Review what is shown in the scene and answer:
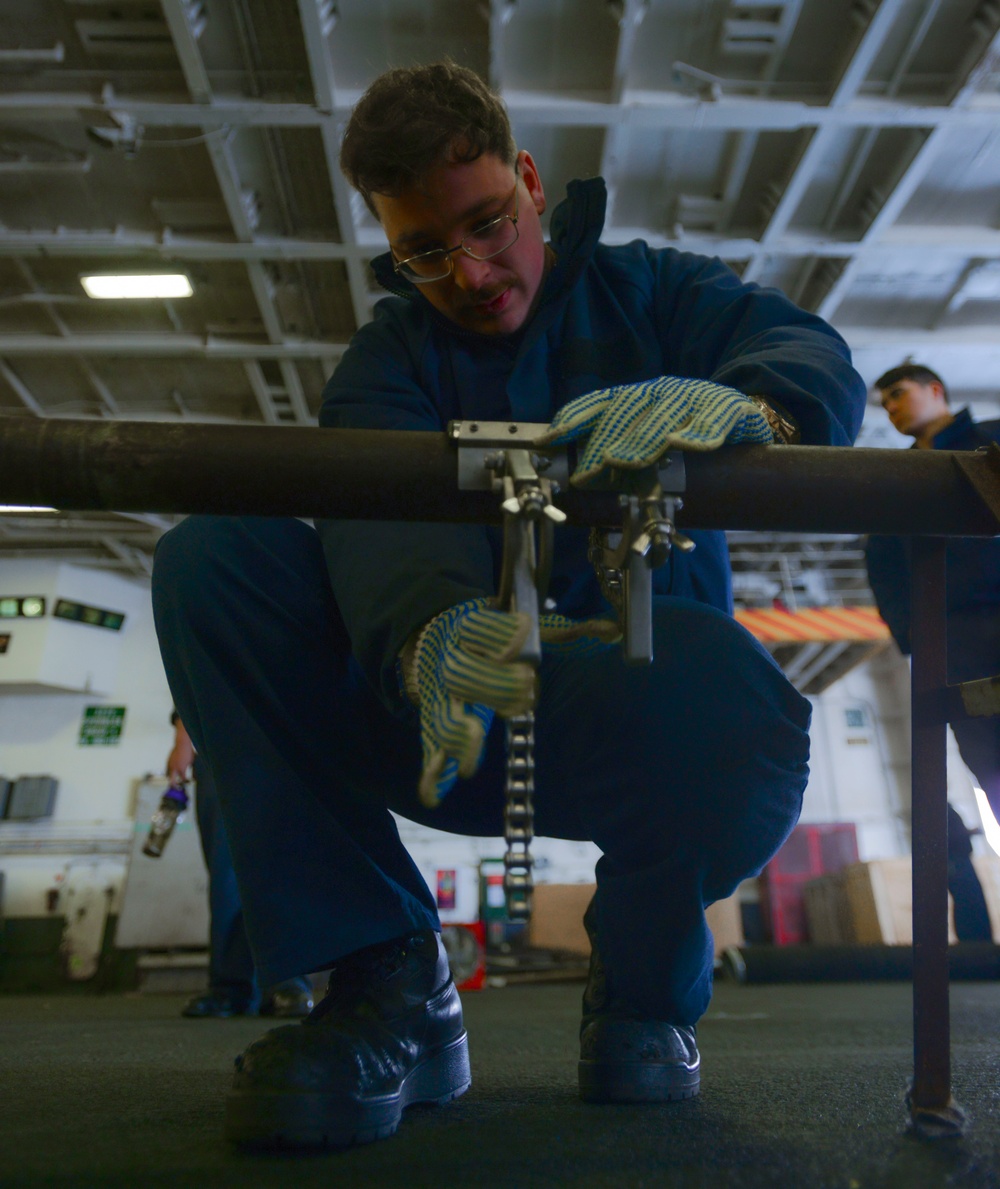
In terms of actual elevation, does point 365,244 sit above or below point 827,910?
above

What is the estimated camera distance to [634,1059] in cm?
77

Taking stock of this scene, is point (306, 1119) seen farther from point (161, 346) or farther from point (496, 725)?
point (161, 346)

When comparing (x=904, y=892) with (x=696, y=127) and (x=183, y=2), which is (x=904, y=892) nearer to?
(x=696, y=127)

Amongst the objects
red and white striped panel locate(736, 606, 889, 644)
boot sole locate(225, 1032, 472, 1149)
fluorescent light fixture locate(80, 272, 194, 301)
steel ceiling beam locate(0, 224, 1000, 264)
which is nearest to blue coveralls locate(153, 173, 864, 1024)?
boot sole locate(225, 1032, 472, 1149)

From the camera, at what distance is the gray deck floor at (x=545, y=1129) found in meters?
0.52

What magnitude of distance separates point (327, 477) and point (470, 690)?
0.20 meters

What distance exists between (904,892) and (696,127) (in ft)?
13.8

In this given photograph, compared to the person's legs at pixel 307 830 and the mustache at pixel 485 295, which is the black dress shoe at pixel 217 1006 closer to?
the person's legs at pixel 307 830

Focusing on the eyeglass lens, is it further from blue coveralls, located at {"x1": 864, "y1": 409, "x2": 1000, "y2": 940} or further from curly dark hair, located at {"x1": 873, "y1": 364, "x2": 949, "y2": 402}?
curly dark hair, located at {"x1": 873, "y1": 364, "x2": 949, "y2": 402}

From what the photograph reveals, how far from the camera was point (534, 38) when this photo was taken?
3439 millimetres

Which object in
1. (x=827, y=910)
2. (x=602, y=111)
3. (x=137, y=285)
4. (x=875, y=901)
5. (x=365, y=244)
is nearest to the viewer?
(x=602, y=111)

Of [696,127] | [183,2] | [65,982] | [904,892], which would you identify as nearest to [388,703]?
[183,2]

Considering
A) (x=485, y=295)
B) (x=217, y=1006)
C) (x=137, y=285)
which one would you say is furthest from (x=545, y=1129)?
(x=137, y=285)

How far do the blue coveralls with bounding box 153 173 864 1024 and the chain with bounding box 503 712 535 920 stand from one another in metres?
0.18
